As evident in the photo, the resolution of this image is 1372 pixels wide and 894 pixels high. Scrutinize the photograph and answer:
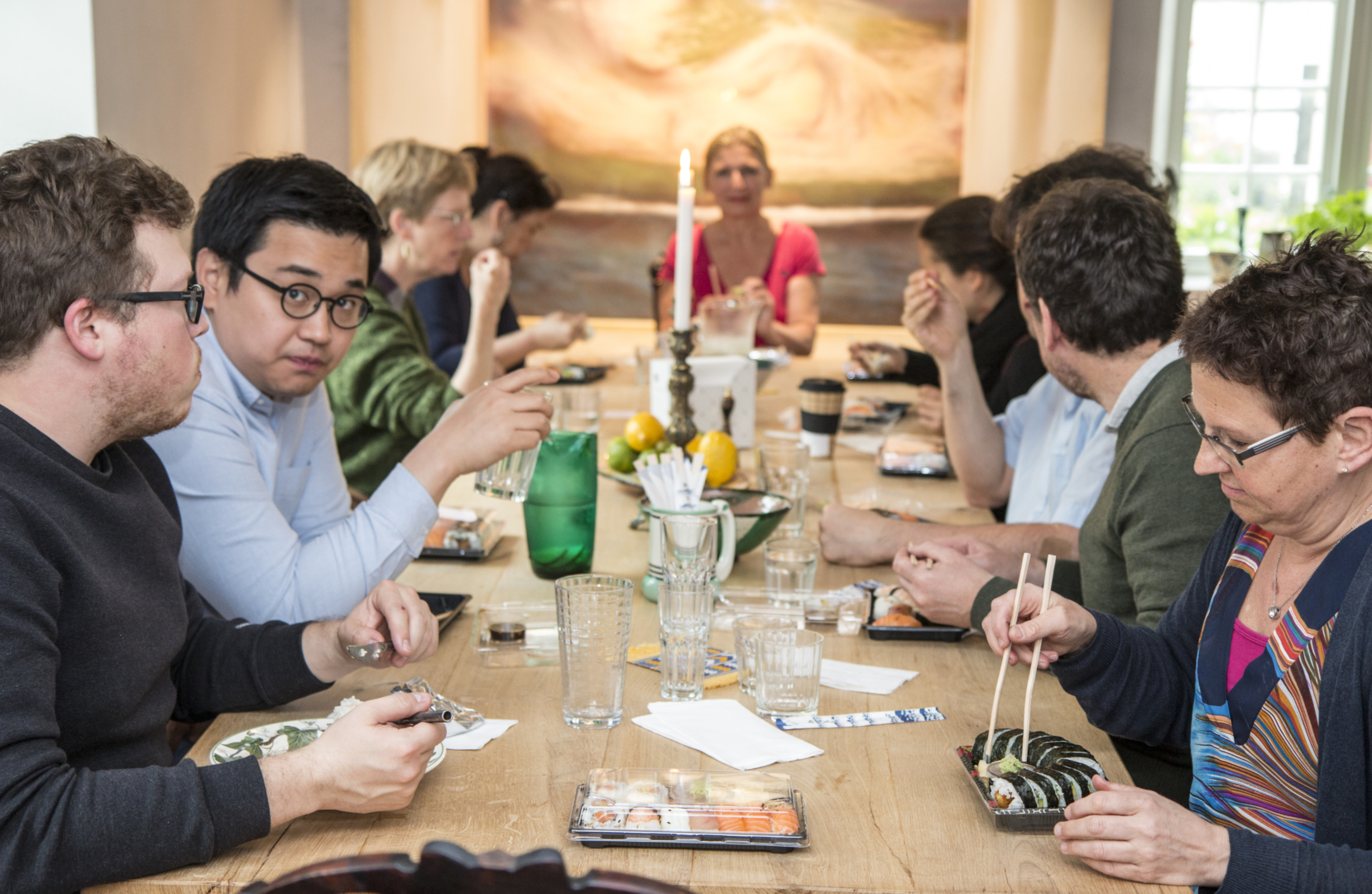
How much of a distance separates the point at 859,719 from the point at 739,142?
3739mm

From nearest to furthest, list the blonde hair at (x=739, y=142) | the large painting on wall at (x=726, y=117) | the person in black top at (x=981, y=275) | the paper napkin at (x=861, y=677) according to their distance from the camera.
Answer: the paper napkin at (x=861, y=677) < the person in black top at (x=981, y=275) < the blonde hair at (x=739, y=142) < the large painting on wall at (x=726, y=117)

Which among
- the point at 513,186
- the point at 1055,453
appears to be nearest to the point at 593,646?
the point at 1055,453

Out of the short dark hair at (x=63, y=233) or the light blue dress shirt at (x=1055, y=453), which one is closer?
the short dark hair at (x=63, y=233)

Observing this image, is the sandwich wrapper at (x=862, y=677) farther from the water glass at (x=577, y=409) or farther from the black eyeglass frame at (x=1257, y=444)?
the water glass at (x=577, y=409)

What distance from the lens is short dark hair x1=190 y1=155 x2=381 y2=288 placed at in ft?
5.51

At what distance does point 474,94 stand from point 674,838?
4.96 metres

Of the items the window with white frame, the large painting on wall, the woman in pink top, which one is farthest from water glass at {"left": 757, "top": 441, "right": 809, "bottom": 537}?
the window with white frame

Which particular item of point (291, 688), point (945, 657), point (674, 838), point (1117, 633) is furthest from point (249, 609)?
point (1117, 633)

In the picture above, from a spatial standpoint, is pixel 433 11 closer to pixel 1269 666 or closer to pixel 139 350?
pixel 139 350

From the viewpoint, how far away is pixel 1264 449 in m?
1.19

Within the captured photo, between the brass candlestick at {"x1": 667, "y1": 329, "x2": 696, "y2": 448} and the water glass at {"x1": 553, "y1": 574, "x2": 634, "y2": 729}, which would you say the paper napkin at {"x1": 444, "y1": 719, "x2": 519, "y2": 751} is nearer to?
the water glass at {"x1": 553, "y1": 574, "x2": 634, "y2": 729}

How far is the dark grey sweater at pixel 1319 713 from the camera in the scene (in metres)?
1.05

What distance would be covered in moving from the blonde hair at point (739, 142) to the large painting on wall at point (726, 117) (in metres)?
0.61

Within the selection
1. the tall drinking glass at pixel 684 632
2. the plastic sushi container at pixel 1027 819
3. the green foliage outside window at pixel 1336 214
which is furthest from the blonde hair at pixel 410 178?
the green foliage outside window at pixel 1336 214
